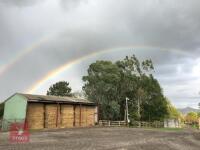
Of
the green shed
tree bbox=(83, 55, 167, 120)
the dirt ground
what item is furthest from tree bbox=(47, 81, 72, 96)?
the dirt ground

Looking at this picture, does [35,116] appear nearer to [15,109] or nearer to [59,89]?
[15,109]

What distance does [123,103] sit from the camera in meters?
79.9

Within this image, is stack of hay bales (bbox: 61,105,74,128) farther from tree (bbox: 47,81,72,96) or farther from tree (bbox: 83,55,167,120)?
tree (bbox: 47,81,72,96)

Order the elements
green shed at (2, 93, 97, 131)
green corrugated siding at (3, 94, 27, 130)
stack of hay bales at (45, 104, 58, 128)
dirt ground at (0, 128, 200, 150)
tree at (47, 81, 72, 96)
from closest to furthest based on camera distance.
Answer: dirt ground at (0, 128, 200, 150) < green corrugated siding at (3, 94, 27, 130) < green shed at (2, 93, 97, 131) < stack of hay bales at (45, 104, 58, 128) < tree at (47, 81, 72, 96)

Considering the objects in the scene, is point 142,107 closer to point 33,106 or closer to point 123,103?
point 123,103

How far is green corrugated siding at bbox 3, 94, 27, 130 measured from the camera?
46844 millimetres

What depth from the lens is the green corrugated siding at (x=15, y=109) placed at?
1844 inches

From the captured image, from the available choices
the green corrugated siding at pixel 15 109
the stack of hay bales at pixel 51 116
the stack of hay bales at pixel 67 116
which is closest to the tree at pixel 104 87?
the stack of hay bales at pixel 67 116

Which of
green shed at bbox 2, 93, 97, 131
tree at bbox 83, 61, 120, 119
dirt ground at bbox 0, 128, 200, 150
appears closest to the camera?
dirt ground at bbox 0, 128, 200, 150

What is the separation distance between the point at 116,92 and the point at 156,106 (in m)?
14.5

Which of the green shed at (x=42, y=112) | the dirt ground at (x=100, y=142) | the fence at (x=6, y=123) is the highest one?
the green shed at (x=42, y=112)

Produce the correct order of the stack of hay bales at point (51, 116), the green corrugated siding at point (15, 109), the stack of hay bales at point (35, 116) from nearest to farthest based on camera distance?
the green corrugated siding at point (15, 109), the stack of hay bales at point (35, 116), the stack of hay bales at point (51, 116)

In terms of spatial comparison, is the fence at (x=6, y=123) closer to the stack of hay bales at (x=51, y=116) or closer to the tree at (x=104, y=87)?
the stack of hay bales at (x=51, y=116)

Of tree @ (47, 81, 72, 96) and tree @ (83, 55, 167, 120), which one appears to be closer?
tree @ (83, 55, 167, 120)
